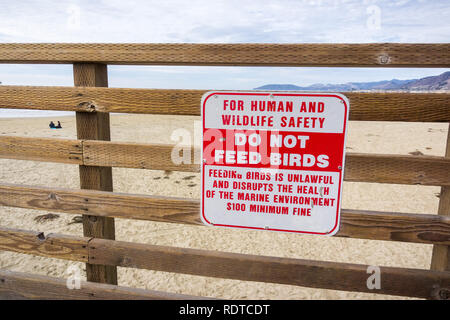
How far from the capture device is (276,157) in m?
2.04

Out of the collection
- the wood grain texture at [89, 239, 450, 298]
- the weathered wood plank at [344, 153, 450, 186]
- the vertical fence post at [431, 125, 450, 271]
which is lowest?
the wood grain texture at [89, 239, 450, 298]

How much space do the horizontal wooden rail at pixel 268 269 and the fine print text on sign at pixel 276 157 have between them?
267 millimetres

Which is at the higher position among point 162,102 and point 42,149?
point 162,102

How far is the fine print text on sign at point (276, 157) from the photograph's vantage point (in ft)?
6.48

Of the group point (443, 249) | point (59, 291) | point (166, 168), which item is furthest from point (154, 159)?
point (443, 249)

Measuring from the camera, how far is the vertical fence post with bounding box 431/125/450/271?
1.99 metres

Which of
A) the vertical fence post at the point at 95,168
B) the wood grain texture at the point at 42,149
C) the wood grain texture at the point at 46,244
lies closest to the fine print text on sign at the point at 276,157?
the vertical fence post at the point at 95,168

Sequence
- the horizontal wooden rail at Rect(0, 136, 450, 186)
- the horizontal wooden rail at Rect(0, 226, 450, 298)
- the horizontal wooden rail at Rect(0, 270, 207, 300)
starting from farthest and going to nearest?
the horizontal wooden rail at Rect(0, 270, 207, 300) < the horizontal wooden rail at Rect(0, 226, 450, 298) < the horizontal wooden rail at Rect(0, 136, 450, 186)

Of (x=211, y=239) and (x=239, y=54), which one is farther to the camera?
(x=211, y=239)

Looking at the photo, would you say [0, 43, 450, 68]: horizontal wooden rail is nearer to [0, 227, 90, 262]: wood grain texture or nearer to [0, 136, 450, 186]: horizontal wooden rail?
[0, 136, 450, 186]: horizontal wooden rail

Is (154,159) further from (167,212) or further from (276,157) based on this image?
(276,157)

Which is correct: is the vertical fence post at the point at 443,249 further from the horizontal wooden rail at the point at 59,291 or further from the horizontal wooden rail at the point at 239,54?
the horizontal wooden rail at the point at 59,291

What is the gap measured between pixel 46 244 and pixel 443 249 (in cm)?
277

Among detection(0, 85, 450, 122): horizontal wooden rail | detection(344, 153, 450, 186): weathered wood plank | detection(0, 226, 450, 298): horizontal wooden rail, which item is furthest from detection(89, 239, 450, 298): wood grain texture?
detection(0, 85, 450, 122): horizontal wooden rail
